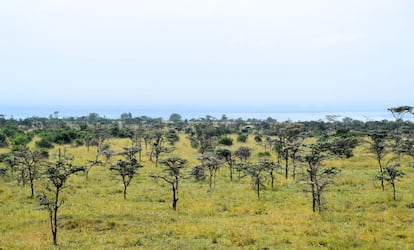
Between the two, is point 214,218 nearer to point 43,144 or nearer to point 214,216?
point 214,216

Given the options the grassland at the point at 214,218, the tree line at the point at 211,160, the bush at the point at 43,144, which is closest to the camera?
the grassland at the point at 214,218

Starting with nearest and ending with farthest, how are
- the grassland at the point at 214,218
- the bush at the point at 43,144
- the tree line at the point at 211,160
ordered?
the grassland at the point at 214,218 < the tree line at the point at 211,160 < the bush at the point at 43,144

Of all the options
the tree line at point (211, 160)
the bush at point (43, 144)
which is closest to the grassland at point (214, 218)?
the tree line at point (211, 160)

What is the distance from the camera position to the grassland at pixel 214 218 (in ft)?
60.2

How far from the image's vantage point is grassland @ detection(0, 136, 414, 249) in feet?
60.2

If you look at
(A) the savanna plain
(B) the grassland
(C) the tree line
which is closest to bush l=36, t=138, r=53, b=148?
(C) the tree line

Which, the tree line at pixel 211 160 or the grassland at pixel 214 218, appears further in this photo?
the tree line at pixel 211 160

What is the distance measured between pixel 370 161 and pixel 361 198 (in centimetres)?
2341

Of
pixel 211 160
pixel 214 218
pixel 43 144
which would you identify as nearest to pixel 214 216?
pixel 214 218

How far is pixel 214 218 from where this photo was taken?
23828 mm

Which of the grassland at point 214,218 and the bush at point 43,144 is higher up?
the bush at point 43,144

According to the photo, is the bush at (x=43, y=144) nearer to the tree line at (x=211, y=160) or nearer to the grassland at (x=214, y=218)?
the tree line at (x=211, y=160)

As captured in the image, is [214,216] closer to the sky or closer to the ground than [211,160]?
closer to the ground

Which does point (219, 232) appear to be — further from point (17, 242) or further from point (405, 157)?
point (405, 157)
